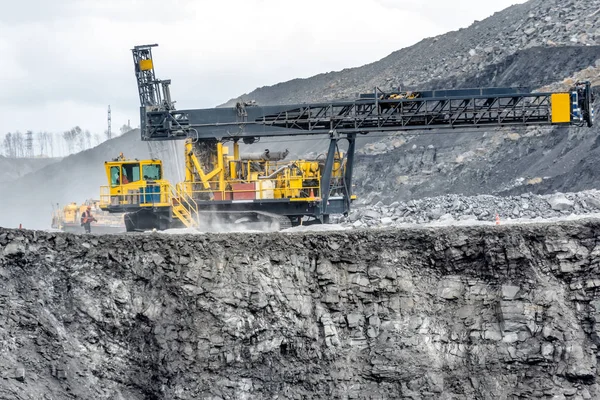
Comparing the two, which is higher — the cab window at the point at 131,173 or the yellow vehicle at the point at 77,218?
the cab window at the point at 131,173

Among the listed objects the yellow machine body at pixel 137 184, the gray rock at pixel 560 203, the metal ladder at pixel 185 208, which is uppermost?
the yellow machine body at pixel 137 184

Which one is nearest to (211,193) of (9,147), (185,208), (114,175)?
(185,208)

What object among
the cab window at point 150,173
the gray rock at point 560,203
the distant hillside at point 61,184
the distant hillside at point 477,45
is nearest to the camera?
the gray rock at point 560,203

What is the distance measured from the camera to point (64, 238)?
18578 mm

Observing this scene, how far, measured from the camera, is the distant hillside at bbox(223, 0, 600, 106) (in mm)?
46094

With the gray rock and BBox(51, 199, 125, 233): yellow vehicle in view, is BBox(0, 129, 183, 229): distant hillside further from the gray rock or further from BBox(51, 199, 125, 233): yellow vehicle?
A: the gray rock

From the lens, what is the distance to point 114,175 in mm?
25781

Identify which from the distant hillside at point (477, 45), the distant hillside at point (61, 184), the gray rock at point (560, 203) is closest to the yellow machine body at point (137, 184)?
the gray rock at point (560, 203)

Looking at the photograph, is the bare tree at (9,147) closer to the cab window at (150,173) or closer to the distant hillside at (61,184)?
the distant hillside at (61,184)

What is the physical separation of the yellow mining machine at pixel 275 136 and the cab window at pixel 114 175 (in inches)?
1.1

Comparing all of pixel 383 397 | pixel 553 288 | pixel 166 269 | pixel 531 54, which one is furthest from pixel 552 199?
pixel 531 54

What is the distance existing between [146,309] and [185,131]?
869 centimetres

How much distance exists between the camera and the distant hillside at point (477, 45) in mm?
46094

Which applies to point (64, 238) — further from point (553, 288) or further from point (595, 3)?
point (595, 3)
